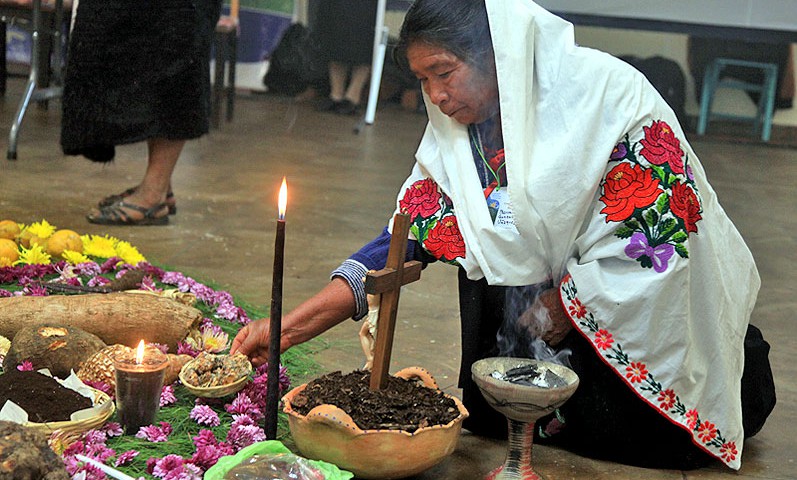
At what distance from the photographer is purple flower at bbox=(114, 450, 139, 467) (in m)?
2.18

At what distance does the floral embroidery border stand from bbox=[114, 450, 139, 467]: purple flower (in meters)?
0.99

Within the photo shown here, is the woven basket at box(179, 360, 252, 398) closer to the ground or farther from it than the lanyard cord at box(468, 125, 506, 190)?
closer to the ground

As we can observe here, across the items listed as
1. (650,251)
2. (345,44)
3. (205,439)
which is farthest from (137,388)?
(345,44)

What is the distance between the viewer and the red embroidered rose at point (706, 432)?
249 centimetres

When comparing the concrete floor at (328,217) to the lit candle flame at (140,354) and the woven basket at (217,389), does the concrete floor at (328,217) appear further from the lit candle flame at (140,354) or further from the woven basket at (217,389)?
the lit candle flame at (140,354)

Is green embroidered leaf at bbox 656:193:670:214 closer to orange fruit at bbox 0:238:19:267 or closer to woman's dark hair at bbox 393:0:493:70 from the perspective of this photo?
woman's dark hair at bbox 393:0:493:70

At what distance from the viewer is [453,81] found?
2455mm

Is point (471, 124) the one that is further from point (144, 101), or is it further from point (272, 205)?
point (272, 205)

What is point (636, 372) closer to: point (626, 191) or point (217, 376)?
point (626, 191)

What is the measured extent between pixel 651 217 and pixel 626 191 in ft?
0.27

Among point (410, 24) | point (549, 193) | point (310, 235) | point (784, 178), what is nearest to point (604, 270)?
point (549, 193)

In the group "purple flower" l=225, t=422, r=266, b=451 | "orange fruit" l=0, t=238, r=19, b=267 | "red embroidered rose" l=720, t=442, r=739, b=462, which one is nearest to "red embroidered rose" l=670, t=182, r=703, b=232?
"red embroidered rose" l=720, t=442, r=739, b=462

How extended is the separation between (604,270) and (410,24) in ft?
2.32

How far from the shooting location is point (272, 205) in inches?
219
